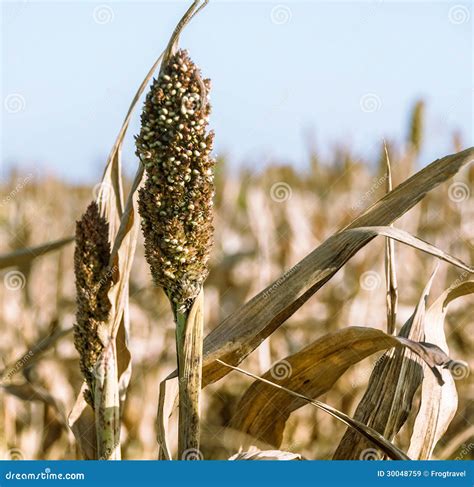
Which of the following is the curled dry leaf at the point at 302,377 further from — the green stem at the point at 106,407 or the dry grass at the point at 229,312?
the dry grass at the point at 229,312

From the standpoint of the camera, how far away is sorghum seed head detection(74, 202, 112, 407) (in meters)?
1.60

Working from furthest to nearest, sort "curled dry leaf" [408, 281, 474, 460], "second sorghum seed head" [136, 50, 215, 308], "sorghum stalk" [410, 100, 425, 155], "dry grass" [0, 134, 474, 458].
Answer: "sorghum stalk" [410, 100, 425, 155] < "dry grass" [0, 134, 474, 458] < "curled dry leaf" [408, 281, 474, 460] < "second sorghum seed head" [136, 50, 215, 308]

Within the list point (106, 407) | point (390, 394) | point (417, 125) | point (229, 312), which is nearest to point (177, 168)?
point (106, 407)

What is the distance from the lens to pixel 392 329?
1.83 metres

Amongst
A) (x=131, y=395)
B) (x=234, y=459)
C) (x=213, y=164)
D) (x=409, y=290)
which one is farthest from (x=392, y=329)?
(x=409, y=290)

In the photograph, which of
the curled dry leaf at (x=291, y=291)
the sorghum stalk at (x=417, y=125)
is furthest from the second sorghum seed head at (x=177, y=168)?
the sorghum stalk at (x=417, y=125)

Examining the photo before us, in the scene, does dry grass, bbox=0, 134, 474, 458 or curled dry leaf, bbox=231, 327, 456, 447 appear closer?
curled dry leaf, bbox=231, 327, 456, 447

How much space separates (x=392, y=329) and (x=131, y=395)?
2162 mm

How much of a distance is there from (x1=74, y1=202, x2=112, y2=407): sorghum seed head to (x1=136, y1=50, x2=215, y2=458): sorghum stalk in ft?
0.68

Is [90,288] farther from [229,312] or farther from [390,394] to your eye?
[229,312]

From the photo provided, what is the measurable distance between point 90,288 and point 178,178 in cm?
38

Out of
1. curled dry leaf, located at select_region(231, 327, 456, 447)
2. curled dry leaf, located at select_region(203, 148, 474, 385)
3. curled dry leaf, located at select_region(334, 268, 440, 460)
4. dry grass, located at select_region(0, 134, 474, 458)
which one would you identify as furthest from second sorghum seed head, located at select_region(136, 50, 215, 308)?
dry grass, located at select_region(0, 134, 474, 458)

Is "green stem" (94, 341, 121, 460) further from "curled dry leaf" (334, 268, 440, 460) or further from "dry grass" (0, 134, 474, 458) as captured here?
"dry grass" (0, 134, 474, 458)

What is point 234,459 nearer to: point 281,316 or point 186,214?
point 281,316
